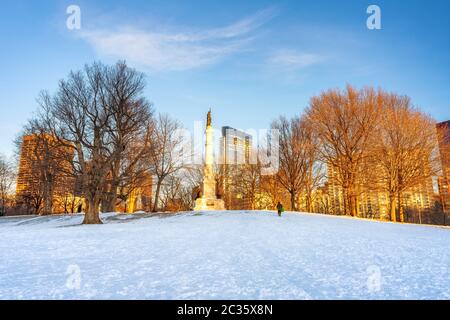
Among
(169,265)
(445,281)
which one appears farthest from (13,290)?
(445,281)

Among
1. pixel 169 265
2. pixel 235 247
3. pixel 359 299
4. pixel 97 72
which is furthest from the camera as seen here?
pixel 97 72

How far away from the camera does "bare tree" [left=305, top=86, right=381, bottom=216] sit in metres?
25.4

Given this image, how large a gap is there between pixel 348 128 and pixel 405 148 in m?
5.48

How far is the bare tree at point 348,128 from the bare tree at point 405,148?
119 centimetres

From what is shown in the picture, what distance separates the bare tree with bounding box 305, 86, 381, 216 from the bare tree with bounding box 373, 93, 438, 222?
3.90 feet

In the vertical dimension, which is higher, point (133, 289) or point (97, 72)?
point (97, 72)

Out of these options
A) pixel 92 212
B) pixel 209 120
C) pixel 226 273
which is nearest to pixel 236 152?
pixel 209 120

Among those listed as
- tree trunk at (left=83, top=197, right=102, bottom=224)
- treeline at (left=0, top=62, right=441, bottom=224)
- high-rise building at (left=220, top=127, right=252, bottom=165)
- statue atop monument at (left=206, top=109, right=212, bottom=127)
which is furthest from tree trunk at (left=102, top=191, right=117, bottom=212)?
high-rise building at (left=220, top=127, right=252, bottom=165)

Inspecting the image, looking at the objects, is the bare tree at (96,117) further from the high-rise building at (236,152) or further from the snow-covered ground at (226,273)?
the high-rise building at (236,152)

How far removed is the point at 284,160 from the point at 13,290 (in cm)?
3006

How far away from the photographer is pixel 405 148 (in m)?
24.3

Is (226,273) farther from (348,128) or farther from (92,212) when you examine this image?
(348,128)
